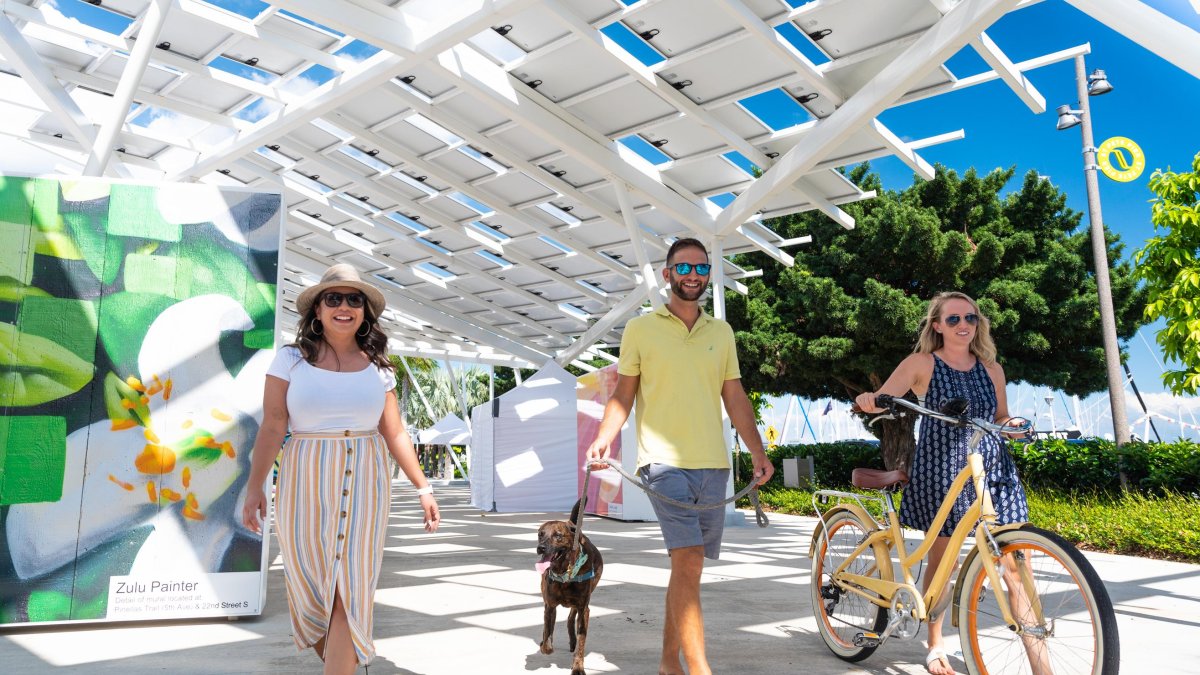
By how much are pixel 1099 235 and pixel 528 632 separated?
39.7 ft

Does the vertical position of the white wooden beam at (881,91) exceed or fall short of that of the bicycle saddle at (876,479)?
it exceeds it

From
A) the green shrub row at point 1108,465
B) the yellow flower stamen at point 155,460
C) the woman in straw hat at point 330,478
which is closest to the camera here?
the woman in straw hat at point 330,478

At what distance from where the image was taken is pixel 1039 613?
318cm

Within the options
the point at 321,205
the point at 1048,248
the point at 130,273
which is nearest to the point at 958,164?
the point at 1048,248

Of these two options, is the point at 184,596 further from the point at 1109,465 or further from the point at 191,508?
the point at 1109,465

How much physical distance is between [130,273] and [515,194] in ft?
28.5

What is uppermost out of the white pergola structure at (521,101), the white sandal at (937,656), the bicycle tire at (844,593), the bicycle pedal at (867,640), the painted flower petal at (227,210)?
the white pergola structure at (521,101)

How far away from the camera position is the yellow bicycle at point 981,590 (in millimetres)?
3008

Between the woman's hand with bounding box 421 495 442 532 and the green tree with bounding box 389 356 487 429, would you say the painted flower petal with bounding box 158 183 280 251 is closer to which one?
the woman's hand with bounding box 421 495 442 532

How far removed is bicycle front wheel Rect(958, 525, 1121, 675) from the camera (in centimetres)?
291

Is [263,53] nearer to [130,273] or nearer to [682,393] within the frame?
[130,273]

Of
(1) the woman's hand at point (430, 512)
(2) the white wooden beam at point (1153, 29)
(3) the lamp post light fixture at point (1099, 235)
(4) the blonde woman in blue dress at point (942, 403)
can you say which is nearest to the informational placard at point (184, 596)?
(1) the woman's hand at point (430, 512)

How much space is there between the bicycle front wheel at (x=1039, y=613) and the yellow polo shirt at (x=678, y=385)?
3.46 ft

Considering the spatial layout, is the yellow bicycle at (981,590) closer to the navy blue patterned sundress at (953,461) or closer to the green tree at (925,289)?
the navy blue patterned sundress at (953,461)
